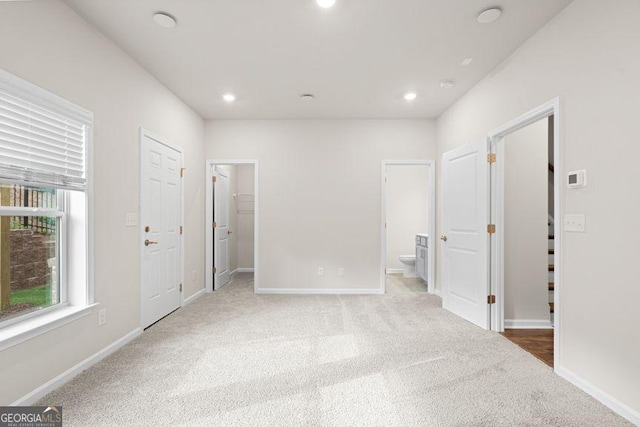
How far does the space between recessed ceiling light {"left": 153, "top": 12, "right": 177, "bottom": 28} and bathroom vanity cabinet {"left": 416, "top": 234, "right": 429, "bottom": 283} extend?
14.6ft

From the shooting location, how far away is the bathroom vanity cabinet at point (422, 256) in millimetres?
5212

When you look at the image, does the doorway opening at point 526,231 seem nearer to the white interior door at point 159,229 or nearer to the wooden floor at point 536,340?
the wooden floor at point 536,340

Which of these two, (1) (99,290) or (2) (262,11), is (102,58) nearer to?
(2) (262,11)

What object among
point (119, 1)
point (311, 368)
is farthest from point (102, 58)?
point (311, 368)

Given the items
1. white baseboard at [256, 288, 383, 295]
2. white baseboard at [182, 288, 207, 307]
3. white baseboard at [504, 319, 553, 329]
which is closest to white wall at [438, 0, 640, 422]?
white baseboard at [504, 319, 553, 329]

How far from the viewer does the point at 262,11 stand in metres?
2.31

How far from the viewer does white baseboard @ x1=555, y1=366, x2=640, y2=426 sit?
178 cm

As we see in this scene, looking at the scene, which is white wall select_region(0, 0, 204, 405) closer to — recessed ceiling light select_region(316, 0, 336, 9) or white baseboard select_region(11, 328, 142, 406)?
white baseboard select_region(11, 328, 142, 406)

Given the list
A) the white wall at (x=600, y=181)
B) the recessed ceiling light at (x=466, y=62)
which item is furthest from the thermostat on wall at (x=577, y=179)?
the recessed ceiling light at (x=466, y=62)

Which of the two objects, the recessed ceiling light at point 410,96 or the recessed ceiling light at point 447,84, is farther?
the recessed ceiling light at point 410,96

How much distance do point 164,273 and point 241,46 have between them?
2.59 meters

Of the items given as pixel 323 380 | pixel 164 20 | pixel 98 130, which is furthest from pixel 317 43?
pixel 323 380

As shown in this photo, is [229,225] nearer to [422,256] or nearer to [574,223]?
[422,256]

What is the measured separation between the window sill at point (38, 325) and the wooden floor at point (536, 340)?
3626 millimetres
